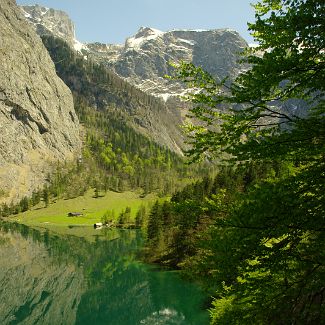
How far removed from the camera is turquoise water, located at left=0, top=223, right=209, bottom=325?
57000 millimetres

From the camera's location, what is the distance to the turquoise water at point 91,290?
57000 mm

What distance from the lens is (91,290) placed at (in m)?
70.8

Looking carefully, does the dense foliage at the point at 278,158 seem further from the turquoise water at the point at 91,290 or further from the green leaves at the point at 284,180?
the turquoise water at the point at 91,290

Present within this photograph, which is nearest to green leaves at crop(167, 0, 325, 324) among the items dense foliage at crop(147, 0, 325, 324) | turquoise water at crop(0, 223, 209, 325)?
dense foliage at crop(147, 0, 325, 324)

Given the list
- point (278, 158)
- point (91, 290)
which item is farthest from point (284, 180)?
point (91, 290)

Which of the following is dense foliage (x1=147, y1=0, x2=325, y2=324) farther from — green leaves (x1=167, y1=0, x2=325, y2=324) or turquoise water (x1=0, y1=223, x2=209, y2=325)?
turquoise water (x1=0, y1=223, x2=209, y2=325)

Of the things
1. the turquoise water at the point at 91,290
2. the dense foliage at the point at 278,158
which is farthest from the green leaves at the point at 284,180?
the turquoise water at the point at 91,290

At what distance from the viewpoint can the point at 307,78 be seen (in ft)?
32.9

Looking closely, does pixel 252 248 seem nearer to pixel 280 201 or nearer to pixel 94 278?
pixel 280 201

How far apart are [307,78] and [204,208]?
14.9ft

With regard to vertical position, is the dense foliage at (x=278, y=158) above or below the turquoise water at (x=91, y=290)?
above

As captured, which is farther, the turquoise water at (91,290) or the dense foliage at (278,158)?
the turquoise water at (91,290)

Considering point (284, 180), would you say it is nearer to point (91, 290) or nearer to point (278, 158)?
point (278, 158)

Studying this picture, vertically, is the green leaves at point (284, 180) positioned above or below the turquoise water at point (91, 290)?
above
